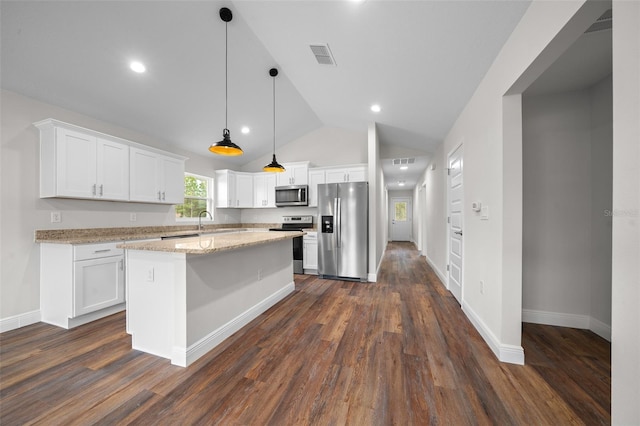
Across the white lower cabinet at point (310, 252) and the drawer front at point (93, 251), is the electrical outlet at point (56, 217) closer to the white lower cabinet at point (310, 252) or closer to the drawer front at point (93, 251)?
the drawer front at point (93, 251)

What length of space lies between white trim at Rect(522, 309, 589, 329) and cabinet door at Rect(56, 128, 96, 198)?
5295mm

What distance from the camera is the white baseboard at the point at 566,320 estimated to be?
2.24 m

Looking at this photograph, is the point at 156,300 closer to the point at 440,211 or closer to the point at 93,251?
the point at 93,251

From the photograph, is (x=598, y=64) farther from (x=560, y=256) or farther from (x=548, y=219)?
(x=560, y=256)

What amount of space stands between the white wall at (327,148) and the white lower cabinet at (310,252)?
65.7 inches

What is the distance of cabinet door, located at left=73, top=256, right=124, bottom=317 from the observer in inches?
97.0

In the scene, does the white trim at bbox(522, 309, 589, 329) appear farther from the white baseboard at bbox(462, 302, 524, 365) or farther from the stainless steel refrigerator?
the stainless steel refrigerator

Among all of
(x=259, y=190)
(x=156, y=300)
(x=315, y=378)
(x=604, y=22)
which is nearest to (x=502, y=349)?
(x=315, y=378)

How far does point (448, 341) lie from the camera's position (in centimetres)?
216

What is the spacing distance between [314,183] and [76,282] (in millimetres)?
3728

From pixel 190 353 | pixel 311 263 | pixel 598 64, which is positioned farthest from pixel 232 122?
pixel 598 64

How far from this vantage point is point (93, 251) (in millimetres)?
2598

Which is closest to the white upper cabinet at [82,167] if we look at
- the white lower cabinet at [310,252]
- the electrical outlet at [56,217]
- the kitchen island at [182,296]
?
the electrical outlet at [56,217]

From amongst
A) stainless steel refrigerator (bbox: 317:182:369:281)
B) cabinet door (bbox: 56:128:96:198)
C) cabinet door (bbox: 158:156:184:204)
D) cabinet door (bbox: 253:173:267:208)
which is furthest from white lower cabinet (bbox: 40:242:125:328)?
stainless steel refrigerator (bbox: 317:182:369:281)
